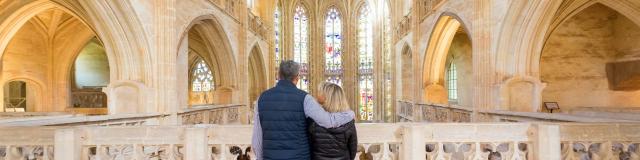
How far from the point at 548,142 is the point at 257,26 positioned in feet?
57.0

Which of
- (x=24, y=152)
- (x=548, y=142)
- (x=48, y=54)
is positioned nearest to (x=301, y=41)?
(x=48, y=54)

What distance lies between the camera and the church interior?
4.12 meters

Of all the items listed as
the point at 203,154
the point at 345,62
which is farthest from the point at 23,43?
the point at 345,62

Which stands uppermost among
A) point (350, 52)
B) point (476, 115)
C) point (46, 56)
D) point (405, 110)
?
point (350, 52)

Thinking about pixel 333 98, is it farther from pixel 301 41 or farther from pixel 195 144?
pixel 301 41

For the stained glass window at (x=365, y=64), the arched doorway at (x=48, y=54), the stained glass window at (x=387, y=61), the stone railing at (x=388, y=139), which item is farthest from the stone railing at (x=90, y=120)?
the stained glass window at (x=365, y=64)

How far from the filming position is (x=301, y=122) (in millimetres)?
2822

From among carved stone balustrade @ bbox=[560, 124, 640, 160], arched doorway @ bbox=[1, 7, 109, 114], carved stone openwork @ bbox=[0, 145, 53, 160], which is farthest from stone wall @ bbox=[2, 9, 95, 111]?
carved stone balustrade @ bbox=[560, 124, 640, 160]

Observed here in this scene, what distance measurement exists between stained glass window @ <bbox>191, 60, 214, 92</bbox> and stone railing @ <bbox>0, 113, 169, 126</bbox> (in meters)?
18.8

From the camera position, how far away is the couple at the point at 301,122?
2787mm

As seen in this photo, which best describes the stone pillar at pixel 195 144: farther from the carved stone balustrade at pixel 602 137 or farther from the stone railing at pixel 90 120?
the carved stone balustrade at pixel 602 137

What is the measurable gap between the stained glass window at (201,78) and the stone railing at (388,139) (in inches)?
940

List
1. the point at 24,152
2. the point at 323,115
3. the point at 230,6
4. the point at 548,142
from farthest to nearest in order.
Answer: the point at 230,6, the point at 24,152, the point at 548,142, the point at 323,115

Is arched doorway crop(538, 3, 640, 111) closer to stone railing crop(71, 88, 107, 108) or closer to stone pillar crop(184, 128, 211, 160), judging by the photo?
stone pillar crop(184, 128, 211, 160)
